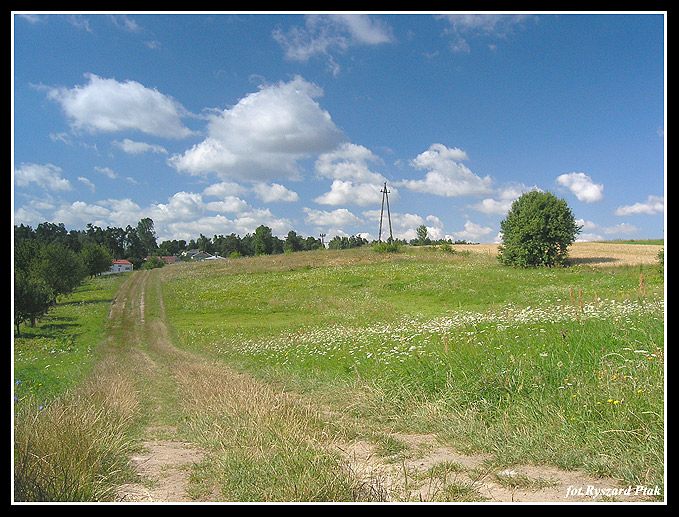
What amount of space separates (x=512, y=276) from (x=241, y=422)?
3423 centimetres

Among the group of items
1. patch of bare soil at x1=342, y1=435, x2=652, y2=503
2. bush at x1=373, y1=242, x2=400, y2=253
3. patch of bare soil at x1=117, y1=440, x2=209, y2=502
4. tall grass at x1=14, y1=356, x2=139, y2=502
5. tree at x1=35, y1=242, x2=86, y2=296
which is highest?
bush at x1=373, y1=242, x2=400, y2=253

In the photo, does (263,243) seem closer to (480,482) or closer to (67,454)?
(67,454)

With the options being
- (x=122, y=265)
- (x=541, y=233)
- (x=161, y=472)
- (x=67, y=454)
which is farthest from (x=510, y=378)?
(x=541, y=233)

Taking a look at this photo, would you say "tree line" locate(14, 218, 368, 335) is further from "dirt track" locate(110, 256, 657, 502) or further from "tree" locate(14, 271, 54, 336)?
"dirt track" locate(110, 256, 657, 502)

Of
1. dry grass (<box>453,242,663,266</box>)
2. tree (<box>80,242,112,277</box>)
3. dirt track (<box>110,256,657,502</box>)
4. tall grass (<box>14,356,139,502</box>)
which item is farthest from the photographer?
dry grass (<box>453,242,663,266</box>)

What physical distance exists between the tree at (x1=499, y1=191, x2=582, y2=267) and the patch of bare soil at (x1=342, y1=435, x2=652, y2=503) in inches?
1643

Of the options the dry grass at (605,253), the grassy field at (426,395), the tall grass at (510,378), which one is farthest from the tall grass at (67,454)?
the dry grass at (605,253)

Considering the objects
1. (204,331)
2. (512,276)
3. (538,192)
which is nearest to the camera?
(204,331)

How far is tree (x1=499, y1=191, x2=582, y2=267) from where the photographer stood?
4138cm

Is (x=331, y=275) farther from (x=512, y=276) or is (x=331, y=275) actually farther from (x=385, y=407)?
(x=385, y=407)

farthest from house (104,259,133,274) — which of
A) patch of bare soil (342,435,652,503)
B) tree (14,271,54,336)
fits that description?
patch of bare soil (342,435,652,503)

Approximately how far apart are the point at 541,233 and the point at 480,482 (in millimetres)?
43068

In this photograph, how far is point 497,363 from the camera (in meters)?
5.99

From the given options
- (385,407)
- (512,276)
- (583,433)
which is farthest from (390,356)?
(512,276)
